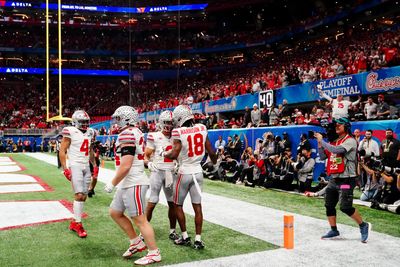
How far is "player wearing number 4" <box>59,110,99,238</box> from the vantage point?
20.8 ft

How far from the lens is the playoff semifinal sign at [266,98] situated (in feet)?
58.0

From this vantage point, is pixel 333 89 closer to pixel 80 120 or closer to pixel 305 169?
pixel 305 169

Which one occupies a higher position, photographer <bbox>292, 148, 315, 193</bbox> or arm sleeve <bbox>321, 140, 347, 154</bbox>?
arm sleeve <bbox>321, 140, 347, 154</bbox>

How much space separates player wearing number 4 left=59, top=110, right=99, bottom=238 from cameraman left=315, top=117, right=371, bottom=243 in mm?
3602

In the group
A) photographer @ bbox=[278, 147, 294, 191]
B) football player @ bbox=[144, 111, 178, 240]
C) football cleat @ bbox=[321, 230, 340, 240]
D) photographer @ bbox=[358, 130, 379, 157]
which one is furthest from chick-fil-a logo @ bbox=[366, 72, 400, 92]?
football player @ bbox=[144, 111, 178, 240]

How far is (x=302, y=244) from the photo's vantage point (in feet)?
18.1

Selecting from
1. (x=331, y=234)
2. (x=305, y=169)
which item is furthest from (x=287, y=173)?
(x=331, y=234)

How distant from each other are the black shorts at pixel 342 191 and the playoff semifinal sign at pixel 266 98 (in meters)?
11.9

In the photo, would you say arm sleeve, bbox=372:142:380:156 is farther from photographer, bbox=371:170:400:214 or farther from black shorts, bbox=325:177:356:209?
black shorts, bbox=325:177:356:209

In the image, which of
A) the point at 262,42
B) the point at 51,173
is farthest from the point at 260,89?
the point at 262,42

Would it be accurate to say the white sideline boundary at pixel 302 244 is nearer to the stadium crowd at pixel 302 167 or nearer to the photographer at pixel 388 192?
the stadium crowd at pixel 302 167

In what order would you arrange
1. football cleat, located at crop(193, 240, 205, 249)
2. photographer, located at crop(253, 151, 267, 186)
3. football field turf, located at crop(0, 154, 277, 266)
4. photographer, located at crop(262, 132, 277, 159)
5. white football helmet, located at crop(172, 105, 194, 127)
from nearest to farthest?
football field turf, located at crop(0, 154, 277, 266) → football cleat, located at crop(193, 240, 205, 249) → white football helmet, located at crop(172, 105, 194, 127) → photographer, located at crop(253, 151, 267, 186) → photographer, located at crop(262, 132, 277, 159)

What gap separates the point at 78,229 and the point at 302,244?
328 centimetres

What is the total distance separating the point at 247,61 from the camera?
1618 inches
